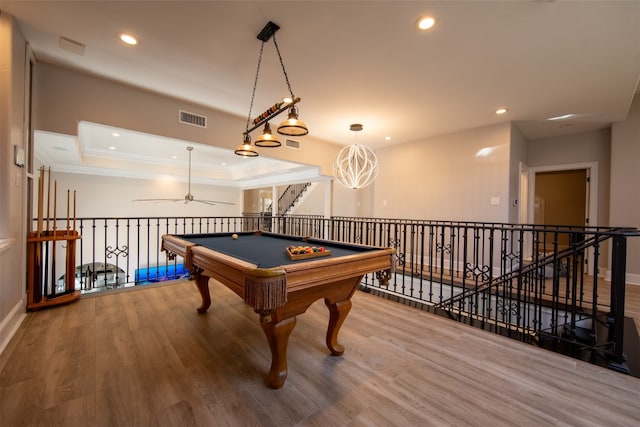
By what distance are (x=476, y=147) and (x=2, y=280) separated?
6.75 metres

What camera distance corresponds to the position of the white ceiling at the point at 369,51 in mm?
2133

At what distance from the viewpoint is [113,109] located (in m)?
3.43

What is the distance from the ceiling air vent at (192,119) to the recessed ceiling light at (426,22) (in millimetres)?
3439

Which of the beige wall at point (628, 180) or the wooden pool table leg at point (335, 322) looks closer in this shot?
the wooden pool table leg at point (335, 322)

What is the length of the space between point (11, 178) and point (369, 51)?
3566 mm

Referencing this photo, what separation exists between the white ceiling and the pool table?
2036 millimetres

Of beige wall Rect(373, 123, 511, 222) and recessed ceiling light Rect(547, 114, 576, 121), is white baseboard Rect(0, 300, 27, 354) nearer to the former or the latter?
beige wall Rect(373, 123, 511, 222)

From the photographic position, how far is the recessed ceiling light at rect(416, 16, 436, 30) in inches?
86.0

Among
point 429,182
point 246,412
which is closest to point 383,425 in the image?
point 246,412

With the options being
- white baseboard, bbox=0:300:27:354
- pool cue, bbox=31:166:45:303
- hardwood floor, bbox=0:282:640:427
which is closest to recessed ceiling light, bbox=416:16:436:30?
hardwood floor, bbox=0:282:640:427

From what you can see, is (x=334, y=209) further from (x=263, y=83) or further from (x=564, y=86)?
(x=564, y=86)

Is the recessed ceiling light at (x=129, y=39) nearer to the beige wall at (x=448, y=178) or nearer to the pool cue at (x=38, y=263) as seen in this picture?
the pool cue at (x=38, y=263)

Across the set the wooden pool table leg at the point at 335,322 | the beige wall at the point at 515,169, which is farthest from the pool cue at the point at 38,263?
the beige wall at the point at 515,169

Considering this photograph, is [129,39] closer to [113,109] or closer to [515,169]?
[113,109]
